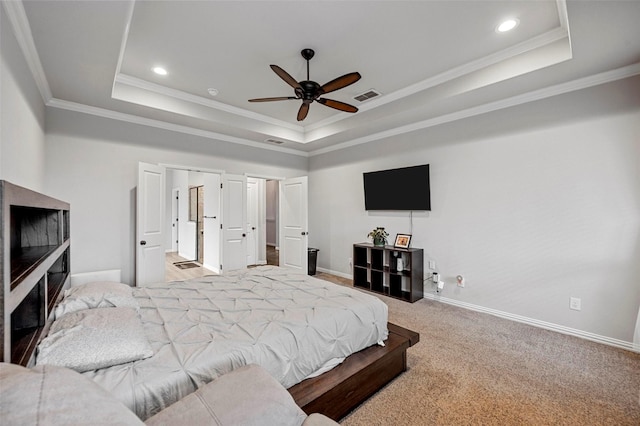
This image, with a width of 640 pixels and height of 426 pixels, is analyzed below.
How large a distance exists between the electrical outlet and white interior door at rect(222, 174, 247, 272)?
4.65 meters

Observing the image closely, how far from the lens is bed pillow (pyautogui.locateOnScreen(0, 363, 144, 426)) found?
0.61 meters

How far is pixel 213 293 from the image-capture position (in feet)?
8.02

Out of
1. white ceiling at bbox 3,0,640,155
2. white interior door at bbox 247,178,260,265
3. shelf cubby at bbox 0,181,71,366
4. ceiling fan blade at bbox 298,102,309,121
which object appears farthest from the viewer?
white interior door at bbox 247,178,260,265

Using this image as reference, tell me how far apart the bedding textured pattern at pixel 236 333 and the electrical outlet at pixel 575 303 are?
229cm

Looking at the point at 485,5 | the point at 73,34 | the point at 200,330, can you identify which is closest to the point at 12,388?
the point at 200,330

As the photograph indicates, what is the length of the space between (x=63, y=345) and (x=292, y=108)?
3.88 metres

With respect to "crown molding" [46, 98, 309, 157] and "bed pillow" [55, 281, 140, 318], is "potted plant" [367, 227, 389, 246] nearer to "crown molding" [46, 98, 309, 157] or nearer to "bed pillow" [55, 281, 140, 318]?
"crown molding" [46, 98, 309, 157]

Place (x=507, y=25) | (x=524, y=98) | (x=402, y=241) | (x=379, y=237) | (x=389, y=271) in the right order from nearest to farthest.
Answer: (x=507, y=25)
(x=524, y=98)
(x=389, y=271)
(x=402, y=241)
(x=379, y=237)

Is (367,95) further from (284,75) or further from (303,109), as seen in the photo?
(284,75)

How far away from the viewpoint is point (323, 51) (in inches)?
114

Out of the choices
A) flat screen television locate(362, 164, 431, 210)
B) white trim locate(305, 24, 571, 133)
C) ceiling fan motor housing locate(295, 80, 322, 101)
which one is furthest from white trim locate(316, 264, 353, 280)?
ceiling fan motor housing locate(295, 80, 322, 101)

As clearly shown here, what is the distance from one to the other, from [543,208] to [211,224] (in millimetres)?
5575

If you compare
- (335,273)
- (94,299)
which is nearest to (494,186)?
(335,273)

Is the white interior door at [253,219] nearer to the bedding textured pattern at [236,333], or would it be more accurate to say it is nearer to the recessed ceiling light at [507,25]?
the bedding textured pattern at [236,333]
